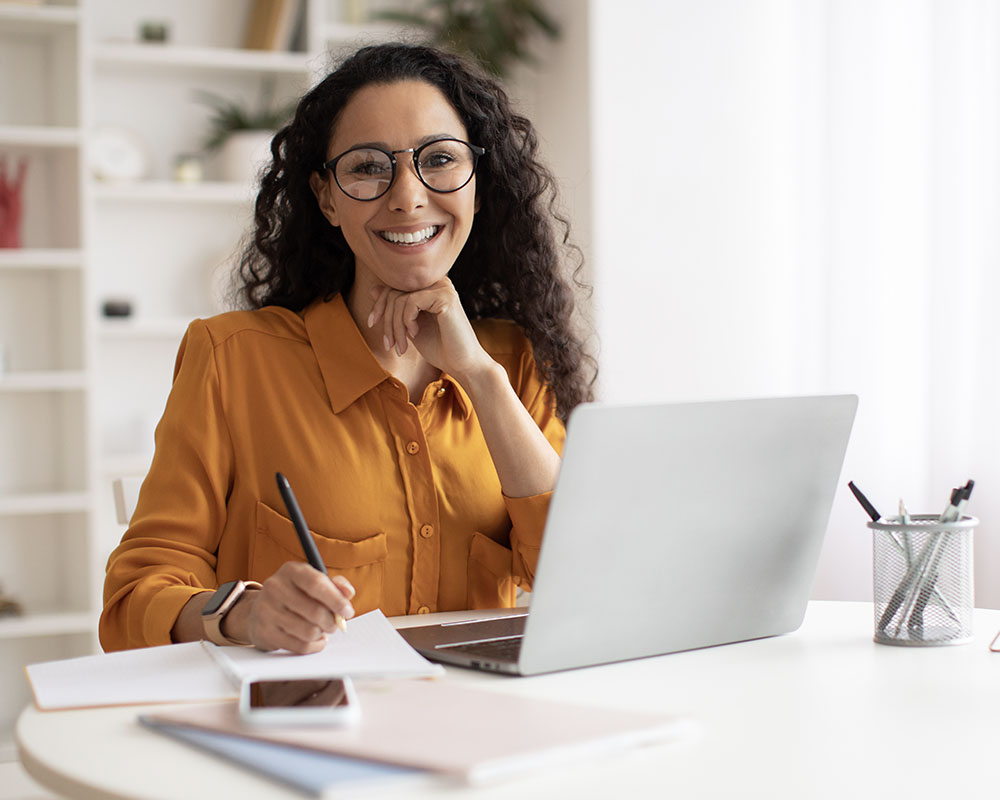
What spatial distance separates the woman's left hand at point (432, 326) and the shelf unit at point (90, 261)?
1992 mm

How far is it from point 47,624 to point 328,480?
212cm

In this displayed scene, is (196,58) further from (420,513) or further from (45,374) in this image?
(420,513)

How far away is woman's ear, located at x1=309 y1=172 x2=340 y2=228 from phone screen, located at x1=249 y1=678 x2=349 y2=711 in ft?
2.86

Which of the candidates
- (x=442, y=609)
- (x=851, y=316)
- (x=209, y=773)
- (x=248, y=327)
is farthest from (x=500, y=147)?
(x=851, y=316)

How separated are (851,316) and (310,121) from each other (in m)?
1.59

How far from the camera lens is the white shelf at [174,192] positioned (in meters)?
3.39

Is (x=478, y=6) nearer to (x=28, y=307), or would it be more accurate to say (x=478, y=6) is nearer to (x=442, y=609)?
(x=28, y=307)

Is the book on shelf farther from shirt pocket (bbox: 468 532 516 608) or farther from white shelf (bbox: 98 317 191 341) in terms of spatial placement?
shirt pocket (bbox: 468 532 516 608)

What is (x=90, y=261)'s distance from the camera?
3301 millimetres

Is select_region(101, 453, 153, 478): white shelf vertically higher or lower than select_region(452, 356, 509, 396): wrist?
lower

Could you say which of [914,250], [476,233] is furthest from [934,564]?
[914,250]

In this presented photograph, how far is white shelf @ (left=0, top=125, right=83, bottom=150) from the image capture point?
3227 mm

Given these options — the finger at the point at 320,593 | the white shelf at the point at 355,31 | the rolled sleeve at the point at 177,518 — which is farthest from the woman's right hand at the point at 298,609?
the white shelf at the point at 355,31

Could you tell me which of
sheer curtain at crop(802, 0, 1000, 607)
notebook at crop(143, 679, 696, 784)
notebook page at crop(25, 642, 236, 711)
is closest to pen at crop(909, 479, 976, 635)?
notebook at crop(143, 679, 696, 784)
